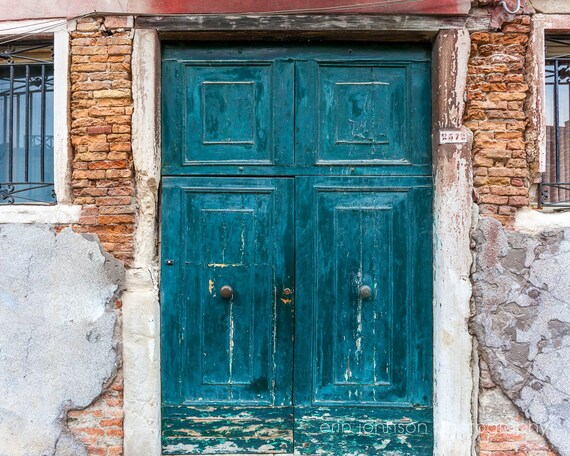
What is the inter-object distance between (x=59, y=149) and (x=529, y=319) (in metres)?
3.25

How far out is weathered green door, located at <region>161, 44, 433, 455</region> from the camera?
11.7ft

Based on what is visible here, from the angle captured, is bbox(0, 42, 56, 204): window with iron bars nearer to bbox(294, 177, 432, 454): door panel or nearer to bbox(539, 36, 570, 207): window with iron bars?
bbox(294, 177, 432, 454): door panel

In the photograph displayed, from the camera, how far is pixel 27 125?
3689 mm

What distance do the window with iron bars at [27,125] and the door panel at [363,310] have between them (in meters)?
1.81

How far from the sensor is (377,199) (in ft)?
11.8

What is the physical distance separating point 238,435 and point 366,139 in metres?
2.18

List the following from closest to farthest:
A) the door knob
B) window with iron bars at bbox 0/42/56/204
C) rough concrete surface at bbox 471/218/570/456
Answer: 1. rough concrete surface at bbox 471/218/570/456
2. the door knob
3. window with iron bars at bbox 0/42/56/204

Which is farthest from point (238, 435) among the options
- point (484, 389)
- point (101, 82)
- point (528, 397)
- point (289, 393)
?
point (101, 82)

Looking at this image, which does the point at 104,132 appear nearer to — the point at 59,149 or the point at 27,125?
the point at 59,149

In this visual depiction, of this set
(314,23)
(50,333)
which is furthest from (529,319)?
(50,333)

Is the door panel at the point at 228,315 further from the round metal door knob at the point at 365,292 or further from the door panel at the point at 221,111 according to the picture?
the round metal door knob at the point at 365,292

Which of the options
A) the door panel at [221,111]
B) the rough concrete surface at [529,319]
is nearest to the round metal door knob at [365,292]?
the rough concrete surface at [529,319]

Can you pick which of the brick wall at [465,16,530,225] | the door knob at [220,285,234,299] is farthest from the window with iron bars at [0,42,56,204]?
the brick wall at [465,16,530,225]

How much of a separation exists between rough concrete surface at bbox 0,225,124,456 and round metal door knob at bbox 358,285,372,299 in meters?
1.58
